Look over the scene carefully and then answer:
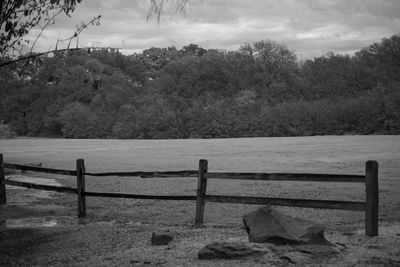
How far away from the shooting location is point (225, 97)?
96.8 meters

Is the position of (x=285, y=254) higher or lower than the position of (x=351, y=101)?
lower

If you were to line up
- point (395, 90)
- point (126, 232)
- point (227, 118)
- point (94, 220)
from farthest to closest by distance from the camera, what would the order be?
point (227, 118) < point (395, 90) < point (94, 220) < point (126, 232)

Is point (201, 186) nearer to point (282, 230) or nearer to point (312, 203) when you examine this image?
point (312, 203)

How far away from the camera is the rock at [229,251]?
8055 mm

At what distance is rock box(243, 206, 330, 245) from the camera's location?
8.46 meters

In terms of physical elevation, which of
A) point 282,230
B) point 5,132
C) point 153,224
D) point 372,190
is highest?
point 372,190

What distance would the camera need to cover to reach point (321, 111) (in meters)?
74.1

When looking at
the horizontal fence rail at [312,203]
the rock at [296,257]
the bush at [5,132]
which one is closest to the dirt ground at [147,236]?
the rock at [296,257]

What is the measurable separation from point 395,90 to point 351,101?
6.39m

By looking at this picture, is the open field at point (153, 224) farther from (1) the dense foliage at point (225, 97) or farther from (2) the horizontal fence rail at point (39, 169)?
(1) the dense foliage at point (225, 97)

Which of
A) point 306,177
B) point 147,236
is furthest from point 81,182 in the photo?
point 306,177

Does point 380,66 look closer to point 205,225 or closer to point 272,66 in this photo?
point 272,66

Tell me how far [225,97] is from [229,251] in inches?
3511

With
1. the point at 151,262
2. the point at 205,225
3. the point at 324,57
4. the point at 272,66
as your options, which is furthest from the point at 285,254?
the point at 324,57
